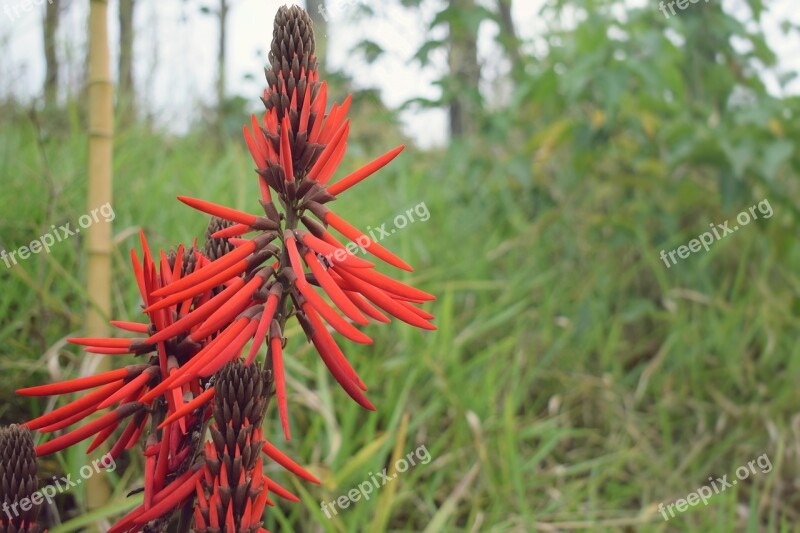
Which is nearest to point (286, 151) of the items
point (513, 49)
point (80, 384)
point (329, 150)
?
point (329, 150)

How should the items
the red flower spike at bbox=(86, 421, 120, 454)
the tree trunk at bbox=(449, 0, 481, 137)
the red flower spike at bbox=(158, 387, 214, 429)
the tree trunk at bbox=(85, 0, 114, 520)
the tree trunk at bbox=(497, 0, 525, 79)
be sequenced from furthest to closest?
the tree trunk at bbox=(497, 0, 525, 79)
the tree trunk at bbox=(449, 0, 481, 137)
the tree trunk at bbox=(85, 0, 114, 520)
the red flower spike at bbox=(86, 421, 120, 454)
the red flower spike at bbox=(158, 387, 214, 429)

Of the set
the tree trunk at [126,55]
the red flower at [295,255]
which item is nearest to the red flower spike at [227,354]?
the red flower at [295,255]

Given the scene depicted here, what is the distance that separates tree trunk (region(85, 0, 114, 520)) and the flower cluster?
0.66 m

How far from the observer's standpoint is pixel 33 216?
201cm

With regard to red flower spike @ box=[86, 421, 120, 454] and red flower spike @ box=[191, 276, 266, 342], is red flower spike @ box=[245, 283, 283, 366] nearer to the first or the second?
red flower spike @ box=[191, 276, 266, 342]

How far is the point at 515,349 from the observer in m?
2.58

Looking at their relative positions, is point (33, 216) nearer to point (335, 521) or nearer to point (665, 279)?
point (335, 521)

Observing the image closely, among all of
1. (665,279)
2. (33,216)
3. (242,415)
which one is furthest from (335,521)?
(665,279)

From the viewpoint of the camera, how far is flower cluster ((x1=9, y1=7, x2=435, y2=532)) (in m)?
0.55

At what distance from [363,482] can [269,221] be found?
122 centimetres

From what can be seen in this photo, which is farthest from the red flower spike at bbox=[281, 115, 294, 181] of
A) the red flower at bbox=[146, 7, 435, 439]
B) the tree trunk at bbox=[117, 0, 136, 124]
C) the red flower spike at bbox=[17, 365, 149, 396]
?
the tree trunk at bbox=[117, 0, 136, 124]

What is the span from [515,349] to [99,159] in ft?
5.61

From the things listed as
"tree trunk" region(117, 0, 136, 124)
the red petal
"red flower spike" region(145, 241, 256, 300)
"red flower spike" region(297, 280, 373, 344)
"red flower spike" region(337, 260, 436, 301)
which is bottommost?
the red petal

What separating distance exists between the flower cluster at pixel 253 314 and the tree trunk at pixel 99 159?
2.18 feet
